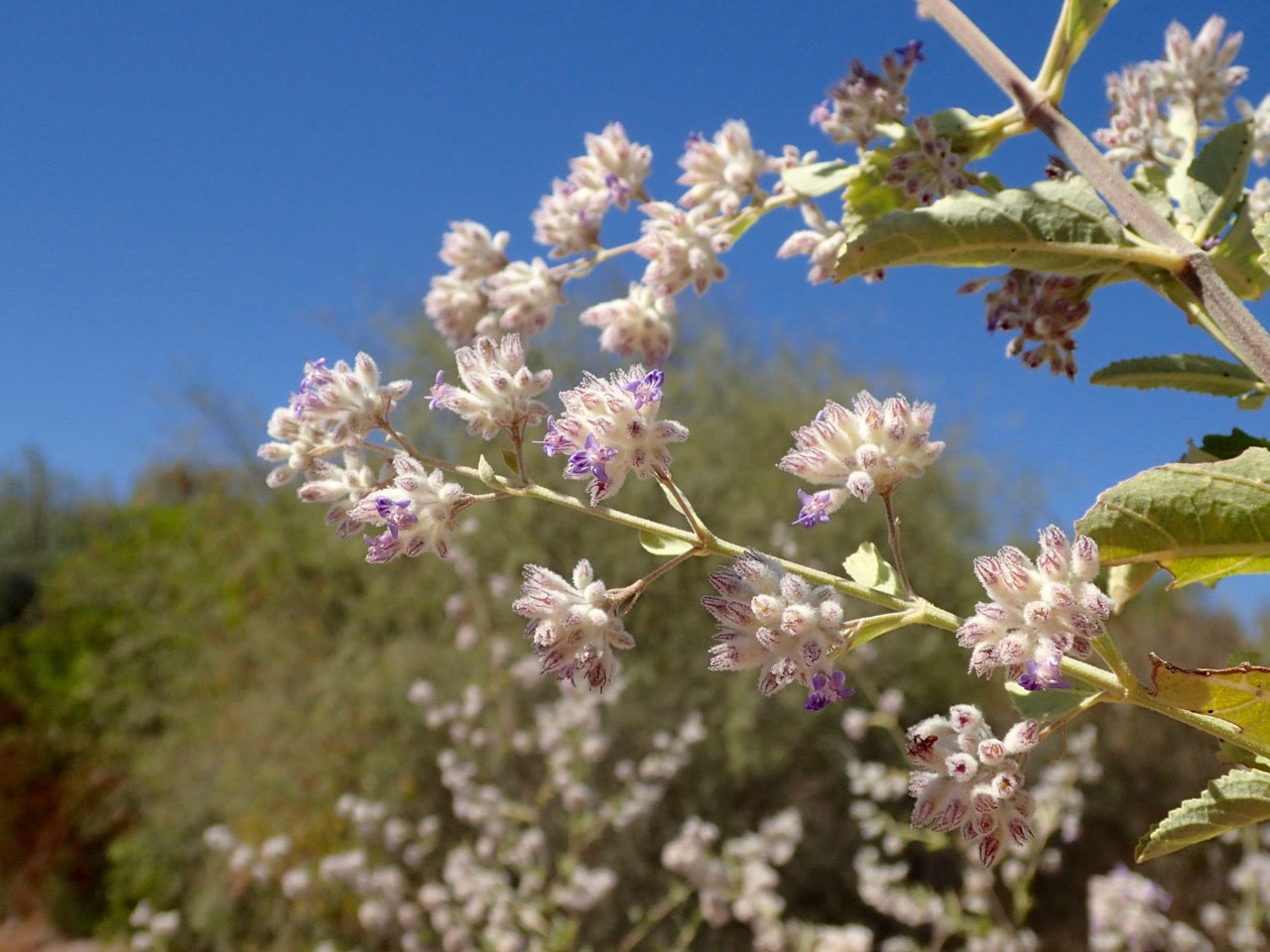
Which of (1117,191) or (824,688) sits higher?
(1117,191)

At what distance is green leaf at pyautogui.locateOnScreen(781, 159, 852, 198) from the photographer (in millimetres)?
714

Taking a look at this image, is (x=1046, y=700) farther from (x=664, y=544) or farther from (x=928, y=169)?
(x=928, y=169)

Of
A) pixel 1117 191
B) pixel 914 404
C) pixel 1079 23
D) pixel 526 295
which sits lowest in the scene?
pixel 914 404

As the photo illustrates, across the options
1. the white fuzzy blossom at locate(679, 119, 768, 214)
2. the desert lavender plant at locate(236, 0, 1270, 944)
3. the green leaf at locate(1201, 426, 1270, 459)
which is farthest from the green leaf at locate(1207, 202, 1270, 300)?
the white fuzzy blossom at locate(679, 119, 768, 214)

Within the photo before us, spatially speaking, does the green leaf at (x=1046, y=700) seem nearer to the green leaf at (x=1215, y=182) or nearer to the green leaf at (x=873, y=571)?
the green leaf at (x=873, y=571)

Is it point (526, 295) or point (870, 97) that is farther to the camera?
point (526, 295)

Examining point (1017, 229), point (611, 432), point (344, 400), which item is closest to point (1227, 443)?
point (1017, 229)

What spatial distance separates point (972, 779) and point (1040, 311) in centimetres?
38

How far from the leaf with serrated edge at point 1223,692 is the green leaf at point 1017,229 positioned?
0.86ft

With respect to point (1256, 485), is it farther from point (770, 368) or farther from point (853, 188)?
point (770, 368)

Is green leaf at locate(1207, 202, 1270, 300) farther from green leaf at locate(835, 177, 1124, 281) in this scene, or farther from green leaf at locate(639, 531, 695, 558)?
green leaf at locate(639, 531, 695, 558)

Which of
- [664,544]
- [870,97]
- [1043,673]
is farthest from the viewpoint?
[870,97]

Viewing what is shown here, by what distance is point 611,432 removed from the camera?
0.42 metres

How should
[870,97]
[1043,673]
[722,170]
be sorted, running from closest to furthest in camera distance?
[1043,673] → [870,97] → [722,170]
